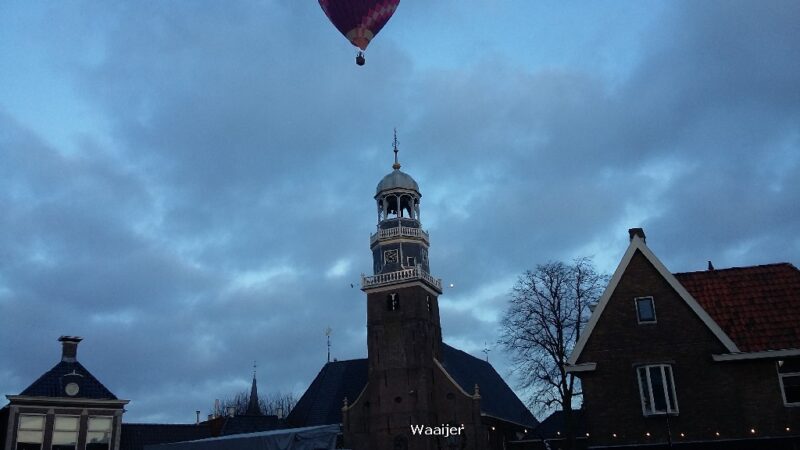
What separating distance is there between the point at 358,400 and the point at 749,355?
125ft

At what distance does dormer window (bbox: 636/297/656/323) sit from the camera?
1172 inches

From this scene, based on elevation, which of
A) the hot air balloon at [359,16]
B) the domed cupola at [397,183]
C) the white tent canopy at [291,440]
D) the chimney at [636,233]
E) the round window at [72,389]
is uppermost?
the domed cupola at [397,183]

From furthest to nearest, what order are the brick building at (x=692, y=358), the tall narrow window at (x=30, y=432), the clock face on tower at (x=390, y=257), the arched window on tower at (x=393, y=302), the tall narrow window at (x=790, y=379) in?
the clock face on tower at (x=390, y=257) < the arched window on tower at (x=393, y=302) < the tall narrow window at (x=30, y=432) < the brick building at (x=692, y=358) < the tall narrow window at (x=790, y=379)

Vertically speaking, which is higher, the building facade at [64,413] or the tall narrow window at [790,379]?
the building facade at [64,413]

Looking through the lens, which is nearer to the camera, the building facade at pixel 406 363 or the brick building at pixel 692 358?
the brick building at pixel 692 358

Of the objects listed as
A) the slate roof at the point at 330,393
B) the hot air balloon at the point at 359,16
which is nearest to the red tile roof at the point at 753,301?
the hot air balloon at the point at 359,16

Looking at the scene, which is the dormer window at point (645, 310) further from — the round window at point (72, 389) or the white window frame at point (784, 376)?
the round window at point (72, 389)

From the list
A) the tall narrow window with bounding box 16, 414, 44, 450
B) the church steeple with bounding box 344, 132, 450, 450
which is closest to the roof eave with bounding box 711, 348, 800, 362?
the church steeple with bounding box 344, 132, 450, 450

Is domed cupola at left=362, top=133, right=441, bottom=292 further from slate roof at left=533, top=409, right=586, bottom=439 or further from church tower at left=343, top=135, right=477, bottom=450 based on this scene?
slate roof at left=533, top=409, right=586, bottom=439

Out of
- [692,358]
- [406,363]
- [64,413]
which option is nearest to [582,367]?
[692,358]

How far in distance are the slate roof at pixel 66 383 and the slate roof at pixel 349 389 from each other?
18.8 m

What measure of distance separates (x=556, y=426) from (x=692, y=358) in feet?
129

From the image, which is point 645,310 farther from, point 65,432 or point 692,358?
point 65,432

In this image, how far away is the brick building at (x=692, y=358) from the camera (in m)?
27.4
